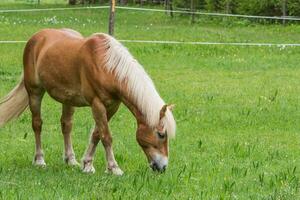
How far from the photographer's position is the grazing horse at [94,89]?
24.2 feet

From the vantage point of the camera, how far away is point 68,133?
874 centimetres

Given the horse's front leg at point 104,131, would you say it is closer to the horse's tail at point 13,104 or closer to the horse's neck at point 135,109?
the horse's neck at point 135,109

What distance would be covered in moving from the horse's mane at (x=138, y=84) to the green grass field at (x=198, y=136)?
56 cm

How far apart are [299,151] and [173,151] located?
161 centimetres

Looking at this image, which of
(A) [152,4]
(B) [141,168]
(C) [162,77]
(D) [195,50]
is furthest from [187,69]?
(A) [152,4]

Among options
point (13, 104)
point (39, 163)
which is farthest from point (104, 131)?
point (13, 104)

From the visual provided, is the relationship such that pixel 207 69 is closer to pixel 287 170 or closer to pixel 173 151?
pixel 173 151

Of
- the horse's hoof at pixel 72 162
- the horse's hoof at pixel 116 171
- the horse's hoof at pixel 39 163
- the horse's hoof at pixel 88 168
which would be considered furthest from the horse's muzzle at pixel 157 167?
the horse's hoof at pixel 39 163

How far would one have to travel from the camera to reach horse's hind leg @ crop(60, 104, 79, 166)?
855 cm

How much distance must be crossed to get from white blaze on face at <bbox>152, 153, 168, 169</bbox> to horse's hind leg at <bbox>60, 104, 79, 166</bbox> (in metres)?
1.49

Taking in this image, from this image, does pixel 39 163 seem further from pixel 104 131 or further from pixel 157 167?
pixel 157 167

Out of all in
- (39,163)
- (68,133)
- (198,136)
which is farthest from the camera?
(198,136)

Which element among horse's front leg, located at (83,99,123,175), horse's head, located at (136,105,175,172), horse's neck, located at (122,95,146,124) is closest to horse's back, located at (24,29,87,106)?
horse's front leg, located at (83,99,123,175)

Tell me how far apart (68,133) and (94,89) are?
125 cm
